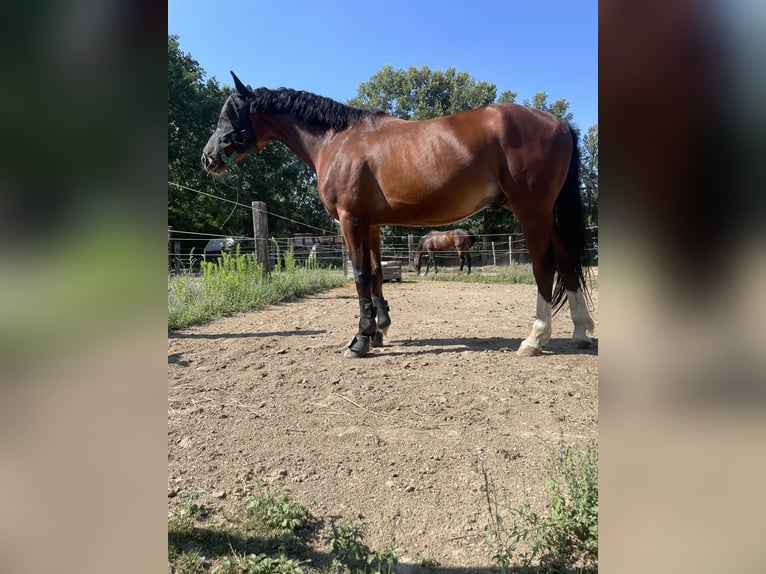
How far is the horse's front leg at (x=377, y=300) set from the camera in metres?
3.53

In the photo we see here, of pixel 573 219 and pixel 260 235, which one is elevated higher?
pixel 260 235

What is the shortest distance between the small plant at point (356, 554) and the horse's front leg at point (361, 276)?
205 centimetres

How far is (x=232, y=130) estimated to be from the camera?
144 inches

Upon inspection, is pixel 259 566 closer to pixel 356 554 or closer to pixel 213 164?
pixel 356 554

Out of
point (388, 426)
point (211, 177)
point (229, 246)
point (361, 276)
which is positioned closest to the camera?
point (388, 426)

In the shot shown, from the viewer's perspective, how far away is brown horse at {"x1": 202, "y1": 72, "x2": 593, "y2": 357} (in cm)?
278

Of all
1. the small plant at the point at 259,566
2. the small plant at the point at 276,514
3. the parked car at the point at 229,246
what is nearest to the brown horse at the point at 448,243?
the parked car at the point at 229,246

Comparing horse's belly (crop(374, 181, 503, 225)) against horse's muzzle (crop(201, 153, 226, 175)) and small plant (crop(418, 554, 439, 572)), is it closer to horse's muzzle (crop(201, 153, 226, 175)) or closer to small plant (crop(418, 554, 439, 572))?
horse's muzzle (crop(201, 153, 226, 175))

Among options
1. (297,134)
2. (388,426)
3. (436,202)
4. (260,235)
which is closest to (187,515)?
(388,426)

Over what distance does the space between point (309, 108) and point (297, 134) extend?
0.25 meters

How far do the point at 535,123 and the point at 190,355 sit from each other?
3.19 meters
